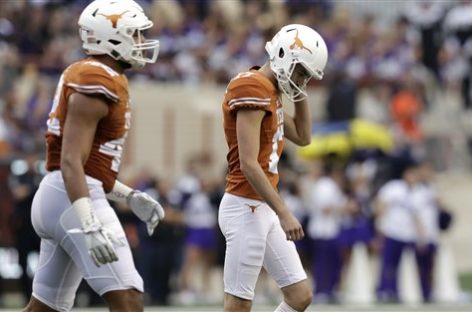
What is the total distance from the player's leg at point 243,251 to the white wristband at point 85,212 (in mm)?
961

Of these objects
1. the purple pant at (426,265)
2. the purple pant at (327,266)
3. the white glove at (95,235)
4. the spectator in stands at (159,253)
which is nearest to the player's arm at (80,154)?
the white glove at (95,235)

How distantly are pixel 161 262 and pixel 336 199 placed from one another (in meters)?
2.18

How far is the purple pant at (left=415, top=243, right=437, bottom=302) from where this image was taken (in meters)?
16.5

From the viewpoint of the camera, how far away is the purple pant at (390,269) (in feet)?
53.3

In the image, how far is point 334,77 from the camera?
72.0 feet

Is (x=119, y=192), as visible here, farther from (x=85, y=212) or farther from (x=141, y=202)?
(x=85, y=212)

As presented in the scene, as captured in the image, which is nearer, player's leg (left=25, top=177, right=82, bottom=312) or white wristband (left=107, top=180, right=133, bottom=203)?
player's leg (left=25, top=177, right=82, bottom=312)

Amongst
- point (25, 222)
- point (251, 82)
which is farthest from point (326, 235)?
point (251, 82)

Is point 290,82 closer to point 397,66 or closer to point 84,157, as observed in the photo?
point 84,157

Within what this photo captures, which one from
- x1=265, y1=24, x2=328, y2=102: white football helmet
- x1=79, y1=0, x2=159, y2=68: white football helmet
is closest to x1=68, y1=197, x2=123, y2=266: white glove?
x1=79, y1=0, x2=159, y2=68: white football helmet

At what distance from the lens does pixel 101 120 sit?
7125 millimetres

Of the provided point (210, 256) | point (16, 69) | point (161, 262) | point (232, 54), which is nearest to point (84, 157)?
point (161, 262)

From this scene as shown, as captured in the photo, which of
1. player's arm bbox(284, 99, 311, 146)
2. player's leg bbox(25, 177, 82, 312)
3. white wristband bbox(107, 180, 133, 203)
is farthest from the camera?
player's arm bbox(284, 99, 311, 146)

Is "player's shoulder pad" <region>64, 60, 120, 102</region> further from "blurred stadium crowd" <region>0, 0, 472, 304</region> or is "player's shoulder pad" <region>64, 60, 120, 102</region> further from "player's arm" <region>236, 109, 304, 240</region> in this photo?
"blurred stadium crowd" <region>0, 0, 472, 304</region>
